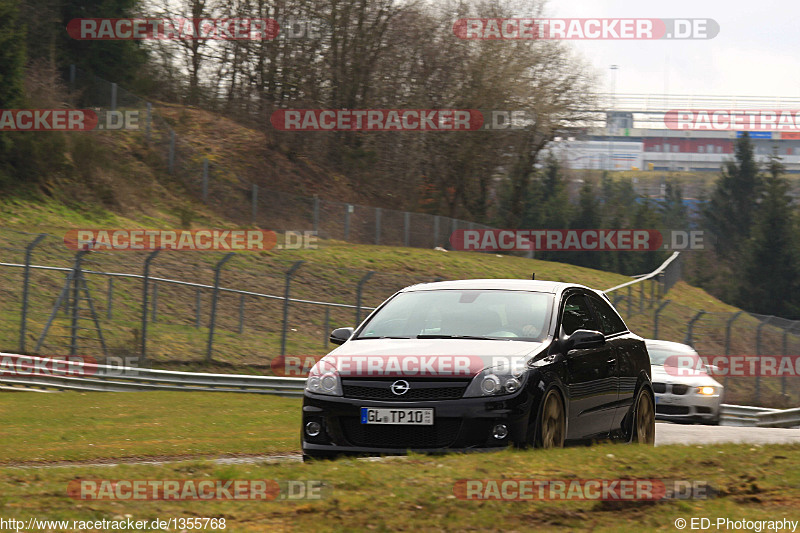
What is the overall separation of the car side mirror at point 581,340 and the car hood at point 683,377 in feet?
33.6

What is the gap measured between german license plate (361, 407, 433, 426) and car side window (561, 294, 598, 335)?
1807 mm

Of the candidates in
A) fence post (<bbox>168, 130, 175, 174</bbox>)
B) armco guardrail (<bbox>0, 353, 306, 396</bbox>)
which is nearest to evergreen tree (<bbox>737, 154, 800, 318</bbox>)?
fence post (<bbox>168, 130, 175, 174</bbox>)

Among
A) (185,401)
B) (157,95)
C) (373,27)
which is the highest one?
(373,27)

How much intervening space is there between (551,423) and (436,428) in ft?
3.34

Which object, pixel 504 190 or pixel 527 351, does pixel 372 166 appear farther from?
pixel 527 351

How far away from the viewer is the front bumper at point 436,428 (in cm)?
799

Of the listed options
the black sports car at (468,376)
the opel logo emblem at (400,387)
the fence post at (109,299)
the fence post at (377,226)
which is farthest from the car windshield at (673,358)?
the fence post at (377,226)

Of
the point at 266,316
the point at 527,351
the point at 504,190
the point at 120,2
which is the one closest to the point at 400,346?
the point at 527,351

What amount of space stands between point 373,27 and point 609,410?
46740 millimetres

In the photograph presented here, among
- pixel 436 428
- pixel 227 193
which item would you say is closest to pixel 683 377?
pixel 436 428

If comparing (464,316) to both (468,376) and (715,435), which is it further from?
(715,435)

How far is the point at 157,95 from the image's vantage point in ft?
176

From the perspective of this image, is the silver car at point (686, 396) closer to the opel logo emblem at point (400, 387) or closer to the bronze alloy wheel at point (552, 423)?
the bronze alloy wheel at point (552, 423)

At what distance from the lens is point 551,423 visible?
8547 millimetres
